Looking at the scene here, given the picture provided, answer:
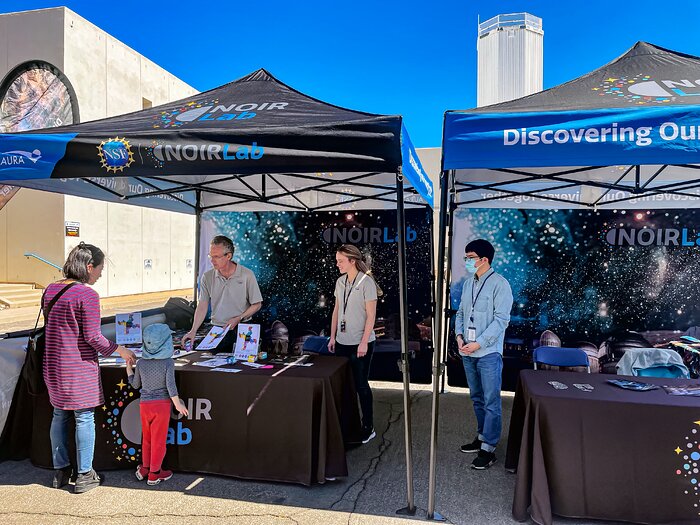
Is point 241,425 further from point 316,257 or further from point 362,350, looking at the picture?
point 316,257

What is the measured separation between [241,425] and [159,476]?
0.60 meters

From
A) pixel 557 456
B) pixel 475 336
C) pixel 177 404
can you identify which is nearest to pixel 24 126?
pixel 177 404

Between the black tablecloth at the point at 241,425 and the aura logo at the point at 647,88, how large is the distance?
2.40m

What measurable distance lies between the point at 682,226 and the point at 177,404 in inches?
196

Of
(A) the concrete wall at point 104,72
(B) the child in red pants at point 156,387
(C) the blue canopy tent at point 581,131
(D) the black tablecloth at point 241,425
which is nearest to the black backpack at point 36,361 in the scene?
(D) the black tablecloth at point 241,425

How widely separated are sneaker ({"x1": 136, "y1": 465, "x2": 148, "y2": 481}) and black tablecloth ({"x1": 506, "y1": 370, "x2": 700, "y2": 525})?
7.24 ft

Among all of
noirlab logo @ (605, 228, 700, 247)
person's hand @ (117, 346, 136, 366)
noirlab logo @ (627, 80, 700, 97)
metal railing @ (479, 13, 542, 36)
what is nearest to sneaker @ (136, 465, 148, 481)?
person's hand @ (117, 346, 136, 366)

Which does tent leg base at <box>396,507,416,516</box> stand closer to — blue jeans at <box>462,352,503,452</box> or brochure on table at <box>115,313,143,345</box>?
blue jeans at <box>462,352,503,452</box>

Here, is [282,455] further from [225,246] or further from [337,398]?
[225,246]

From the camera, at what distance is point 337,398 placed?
3096 mm

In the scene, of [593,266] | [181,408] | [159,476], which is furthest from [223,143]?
[593,266]

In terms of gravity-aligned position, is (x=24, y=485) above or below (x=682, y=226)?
below

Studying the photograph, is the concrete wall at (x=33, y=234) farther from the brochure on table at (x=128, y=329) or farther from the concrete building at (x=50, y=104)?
the brochure on table at (x=128, y=329)

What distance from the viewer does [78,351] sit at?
273 centimetres
